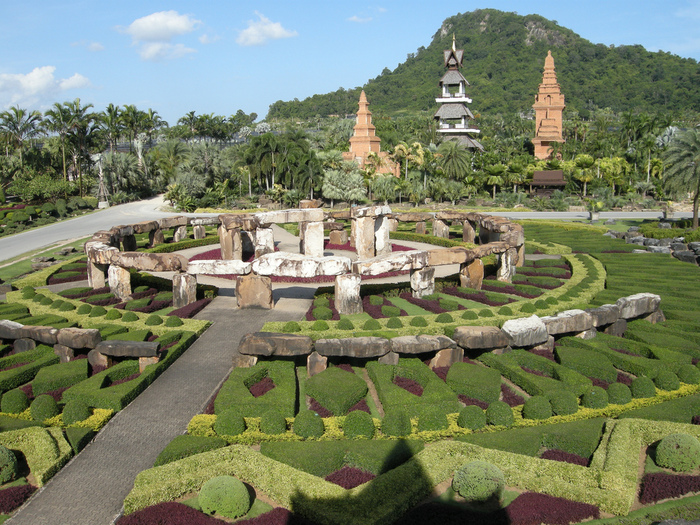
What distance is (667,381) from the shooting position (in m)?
19.9

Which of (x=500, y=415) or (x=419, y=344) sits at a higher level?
(x=419, y=344)

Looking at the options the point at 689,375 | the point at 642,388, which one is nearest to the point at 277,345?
the point at 642,388

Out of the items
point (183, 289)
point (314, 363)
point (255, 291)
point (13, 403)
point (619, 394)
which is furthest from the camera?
point (183, 289)

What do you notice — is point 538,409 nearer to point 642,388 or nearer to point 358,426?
point 642,388

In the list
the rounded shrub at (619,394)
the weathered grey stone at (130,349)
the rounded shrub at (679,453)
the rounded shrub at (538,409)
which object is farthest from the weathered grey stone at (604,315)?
the weathered grey stone at (130,349)

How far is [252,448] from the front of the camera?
17.2 meters

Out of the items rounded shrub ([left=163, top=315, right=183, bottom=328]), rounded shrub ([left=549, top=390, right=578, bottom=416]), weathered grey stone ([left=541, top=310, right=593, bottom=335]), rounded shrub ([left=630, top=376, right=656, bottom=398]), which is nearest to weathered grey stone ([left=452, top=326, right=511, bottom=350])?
weathered grey stone ([left=541, top=310, right=593, bottom=335])

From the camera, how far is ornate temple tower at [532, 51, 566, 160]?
10388 centimetres

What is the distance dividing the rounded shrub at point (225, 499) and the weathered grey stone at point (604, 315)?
1610 cm

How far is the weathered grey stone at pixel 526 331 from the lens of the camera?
22406mm

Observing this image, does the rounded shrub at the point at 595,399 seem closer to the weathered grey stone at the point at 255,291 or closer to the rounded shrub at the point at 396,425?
the rounded shrub at the point at 396,425

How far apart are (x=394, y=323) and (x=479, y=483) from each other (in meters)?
10.6

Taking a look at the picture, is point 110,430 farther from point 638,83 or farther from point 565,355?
point 638,83

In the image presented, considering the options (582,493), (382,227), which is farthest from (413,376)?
(382,227)
